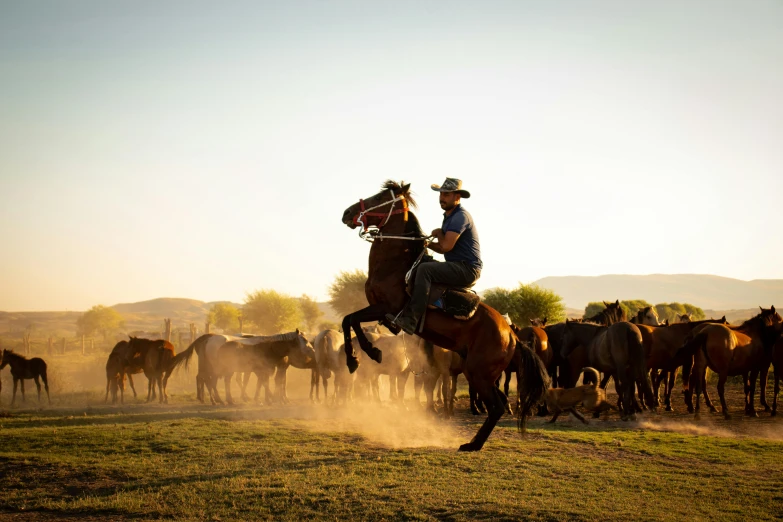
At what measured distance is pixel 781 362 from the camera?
669 inches

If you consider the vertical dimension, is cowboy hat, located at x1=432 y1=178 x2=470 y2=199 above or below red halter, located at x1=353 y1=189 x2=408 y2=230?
above

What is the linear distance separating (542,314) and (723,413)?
2425 centimetres

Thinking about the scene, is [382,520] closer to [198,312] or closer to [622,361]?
[622,361]

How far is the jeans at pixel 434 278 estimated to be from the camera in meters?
8.70

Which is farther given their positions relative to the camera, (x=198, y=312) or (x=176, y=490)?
(x=198, y=312)

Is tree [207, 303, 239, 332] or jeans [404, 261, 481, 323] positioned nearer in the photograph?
jeans [404, 261, 481, 323]

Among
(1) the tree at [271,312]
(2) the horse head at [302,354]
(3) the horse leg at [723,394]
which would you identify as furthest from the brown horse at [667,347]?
(1) the tree at [271,312]

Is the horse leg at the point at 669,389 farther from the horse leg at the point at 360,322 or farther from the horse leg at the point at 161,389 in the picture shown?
the horse leg at the point at 161,389

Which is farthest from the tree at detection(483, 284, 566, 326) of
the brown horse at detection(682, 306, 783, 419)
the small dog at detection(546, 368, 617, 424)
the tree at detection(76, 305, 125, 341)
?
the tree at detection(76, 305, 125, 341)

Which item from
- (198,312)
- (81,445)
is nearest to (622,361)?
(81,445)

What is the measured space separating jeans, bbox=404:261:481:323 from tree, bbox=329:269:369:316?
48.7 metres

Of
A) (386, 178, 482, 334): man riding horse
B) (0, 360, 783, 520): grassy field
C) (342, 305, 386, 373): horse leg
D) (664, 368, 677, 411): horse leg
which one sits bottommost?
(0, 360, 783, 520): grassy field

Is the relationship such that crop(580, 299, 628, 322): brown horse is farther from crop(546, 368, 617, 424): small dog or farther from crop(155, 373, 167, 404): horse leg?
crop(155, 373, 167, 404): horse leg

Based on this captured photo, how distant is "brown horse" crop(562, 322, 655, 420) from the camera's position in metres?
15.9
